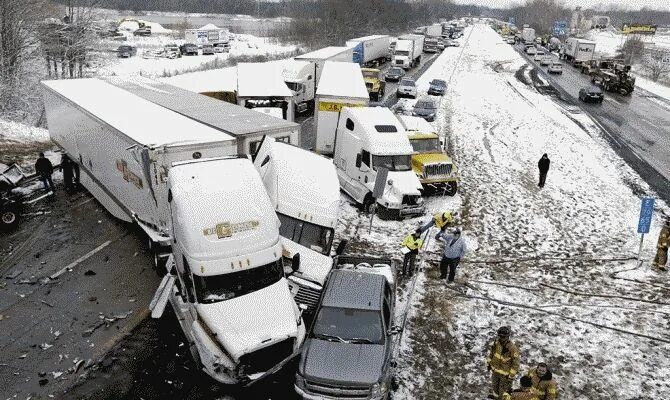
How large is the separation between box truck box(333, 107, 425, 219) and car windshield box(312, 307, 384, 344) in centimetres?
776

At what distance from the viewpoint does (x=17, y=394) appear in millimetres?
9125

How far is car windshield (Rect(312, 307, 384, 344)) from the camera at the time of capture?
30.9 ft

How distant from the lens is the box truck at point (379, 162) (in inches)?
698

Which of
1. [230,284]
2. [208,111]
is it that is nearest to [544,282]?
[230,284]

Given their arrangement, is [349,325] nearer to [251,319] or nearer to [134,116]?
[251,319]

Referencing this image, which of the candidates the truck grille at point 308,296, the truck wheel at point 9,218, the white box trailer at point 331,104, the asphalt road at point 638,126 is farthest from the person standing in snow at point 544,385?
the asphalt road at point 638,126

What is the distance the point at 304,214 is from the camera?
40.7 feet

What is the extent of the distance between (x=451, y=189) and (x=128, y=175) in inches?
479

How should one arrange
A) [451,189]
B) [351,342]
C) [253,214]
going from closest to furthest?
[351,342] < [253,214] < [451,189]

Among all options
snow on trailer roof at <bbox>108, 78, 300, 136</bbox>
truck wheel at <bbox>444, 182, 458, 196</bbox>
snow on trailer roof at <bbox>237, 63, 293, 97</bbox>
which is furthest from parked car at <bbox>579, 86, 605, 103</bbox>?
snow on trailer roof at <bbox>108, 78, 300, 136</bbox>

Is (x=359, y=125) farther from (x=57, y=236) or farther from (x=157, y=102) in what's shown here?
(x=57, y=236)

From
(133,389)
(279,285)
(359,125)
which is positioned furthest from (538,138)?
(133,389)

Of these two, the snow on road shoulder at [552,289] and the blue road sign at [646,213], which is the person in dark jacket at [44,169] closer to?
the snow on road shoulder at [552,289]

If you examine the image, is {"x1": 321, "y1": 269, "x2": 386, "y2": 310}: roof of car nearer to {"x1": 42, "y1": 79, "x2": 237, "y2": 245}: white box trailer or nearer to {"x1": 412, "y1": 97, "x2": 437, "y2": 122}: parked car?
{"x1": 42, "y1": 79, "x2": 237, "y2": 245}: white box trailer
